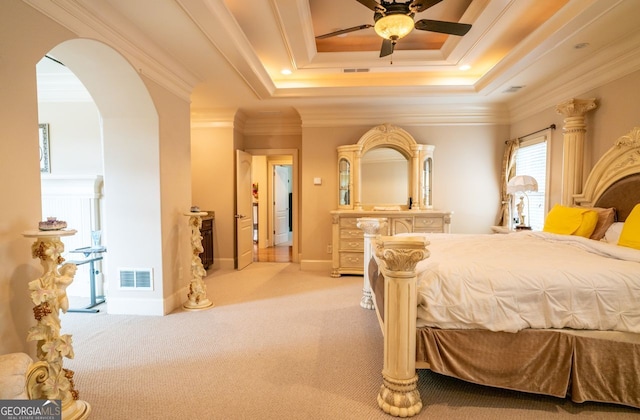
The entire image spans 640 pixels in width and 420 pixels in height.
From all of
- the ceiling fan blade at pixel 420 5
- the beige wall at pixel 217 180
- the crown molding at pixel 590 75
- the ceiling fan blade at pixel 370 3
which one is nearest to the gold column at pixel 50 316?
the ceiling fan blade at pixel 370 3

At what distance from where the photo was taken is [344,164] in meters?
5.20

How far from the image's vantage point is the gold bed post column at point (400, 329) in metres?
1.77

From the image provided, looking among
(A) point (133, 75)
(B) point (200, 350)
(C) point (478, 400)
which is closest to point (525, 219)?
(C) point (478, 400)

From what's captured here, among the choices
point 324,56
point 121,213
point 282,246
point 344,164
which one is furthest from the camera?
point 282,246

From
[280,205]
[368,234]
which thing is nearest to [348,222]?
[368,234]

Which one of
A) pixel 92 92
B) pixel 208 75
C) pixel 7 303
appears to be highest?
pixel 208 75

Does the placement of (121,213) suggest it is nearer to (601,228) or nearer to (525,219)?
(601,228)

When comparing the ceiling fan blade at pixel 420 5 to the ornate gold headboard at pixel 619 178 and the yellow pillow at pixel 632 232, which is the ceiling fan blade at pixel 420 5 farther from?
the yellow pillow at pixel 632 232

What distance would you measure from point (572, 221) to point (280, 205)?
6478 mm

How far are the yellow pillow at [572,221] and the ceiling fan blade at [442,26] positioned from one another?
6.56 ft

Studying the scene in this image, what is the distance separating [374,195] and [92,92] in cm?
396

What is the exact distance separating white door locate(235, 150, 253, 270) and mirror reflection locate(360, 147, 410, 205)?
2080 millimetres

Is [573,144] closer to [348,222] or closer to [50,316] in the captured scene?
[348,222]

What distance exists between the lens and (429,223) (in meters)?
4.77
